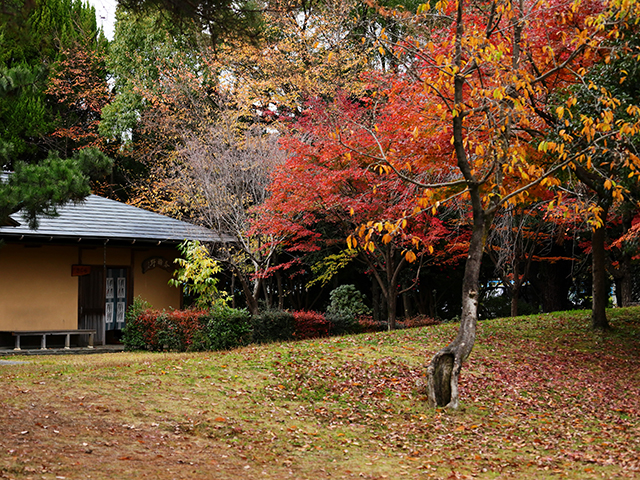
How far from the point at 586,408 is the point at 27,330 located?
43.3ft

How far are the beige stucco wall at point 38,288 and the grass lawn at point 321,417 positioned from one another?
5.31 meters

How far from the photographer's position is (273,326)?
1490 cm

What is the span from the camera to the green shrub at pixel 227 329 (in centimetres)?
1411

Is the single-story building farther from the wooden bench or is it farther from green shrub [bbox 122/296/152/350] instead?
green shrub [bbox 122/296/152/350]

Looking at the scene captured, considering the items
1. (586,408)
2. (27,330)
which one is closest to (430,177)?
(586,408)

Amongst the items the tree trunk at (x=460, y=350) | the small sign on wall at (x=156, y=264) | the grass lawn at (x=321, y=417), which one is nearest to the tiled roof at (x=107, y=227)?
the small sign on wall at (x=156, y=264)

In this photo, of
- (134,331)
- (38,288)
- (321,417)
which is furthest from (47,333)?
(321,417)

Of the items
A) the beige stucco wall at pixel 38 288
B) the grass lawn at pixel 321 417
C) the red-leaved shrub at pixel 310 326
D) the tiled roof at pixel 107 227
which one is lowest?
the grass lawn at pixel 321 417

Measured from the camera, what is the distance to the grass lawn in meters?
6.02

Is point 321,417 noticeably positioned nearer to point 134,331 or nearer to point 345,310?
point 134,331

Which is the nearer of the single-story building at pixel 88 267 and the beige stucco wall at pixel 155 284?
the single-story building at pixel 88 267

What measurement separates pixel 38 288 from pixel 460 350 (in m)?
12.0

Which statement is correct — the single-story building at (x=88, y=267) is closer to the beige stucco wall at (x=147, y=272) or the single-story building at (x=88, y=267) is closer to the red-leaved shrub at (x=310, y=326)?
the beige stucco wall at (x=147, y=272)

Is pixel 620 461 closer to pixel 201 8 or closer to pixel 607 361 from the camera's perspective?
pixel 607 361
